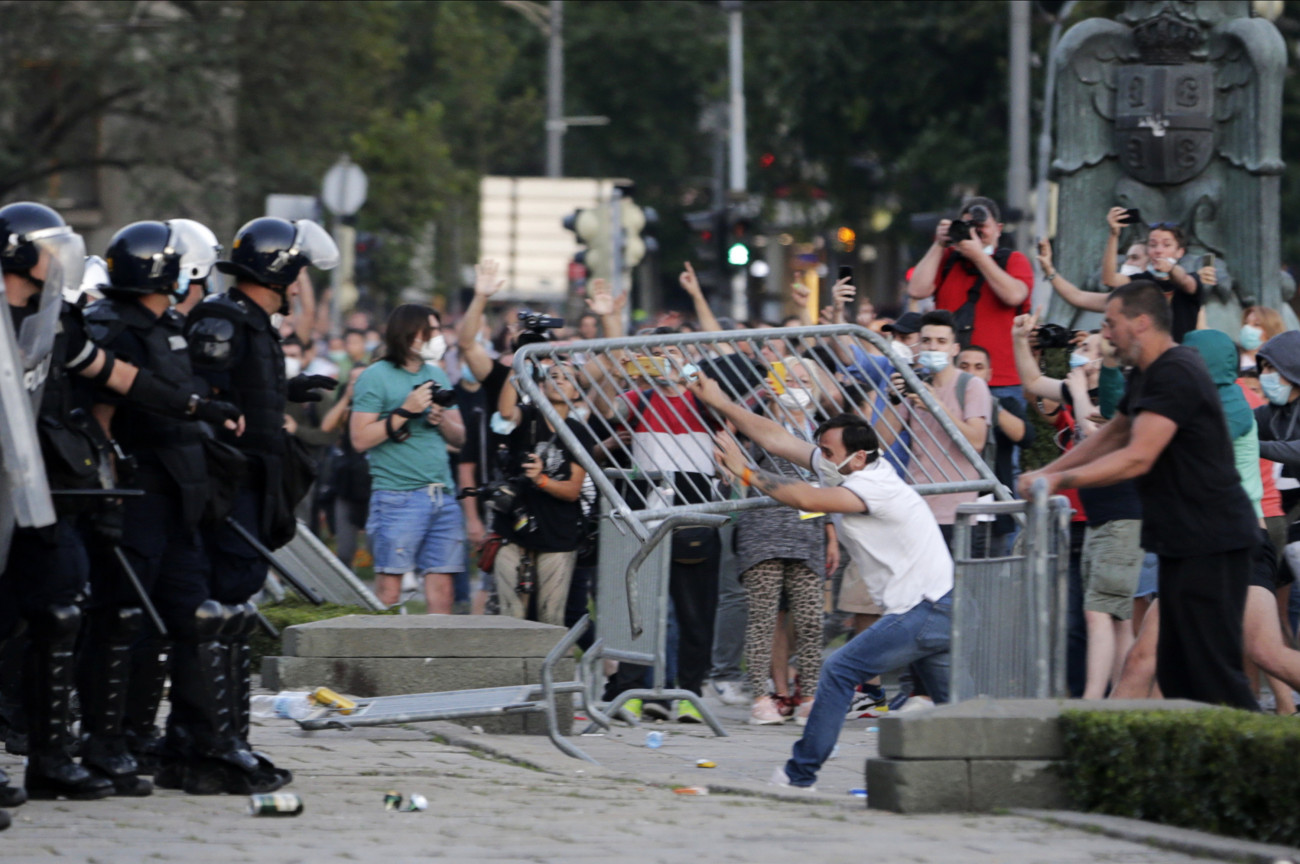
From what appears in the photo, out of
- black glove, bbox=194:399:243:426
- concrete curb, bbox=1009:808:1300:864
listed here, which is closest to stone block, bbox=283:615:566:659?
black glove, bbox=194:399:243:426

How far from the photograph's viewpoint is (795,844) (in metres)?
6.37

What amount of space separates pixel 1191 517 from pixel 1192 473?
14cm

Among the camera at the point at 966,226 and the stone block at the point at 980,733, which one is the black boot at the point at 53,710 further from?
the camera at the point at 966,226

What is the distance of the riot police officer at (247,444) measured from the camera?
747cm

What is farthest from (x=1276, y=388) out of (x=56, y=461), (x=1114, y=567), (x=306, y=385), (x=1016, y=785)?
(x=56, y=461)

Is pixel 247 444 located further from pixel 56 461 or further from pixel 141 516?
pixel 56 461

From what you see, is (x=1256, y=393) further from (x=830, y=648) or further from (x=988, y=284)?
(x=830, y=648)

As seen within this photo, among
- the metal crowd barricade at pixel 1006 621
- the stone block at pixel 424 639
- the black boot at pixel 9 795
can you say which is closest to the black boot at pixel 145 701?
the black boot at pixel 9 795

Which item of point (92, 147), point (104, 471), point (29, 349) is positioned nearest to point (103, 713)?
point (104, 471)

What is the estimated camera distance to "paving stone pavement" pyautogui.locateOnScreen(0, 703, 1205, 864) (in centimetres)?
621

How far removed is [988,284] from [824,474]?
137 inches

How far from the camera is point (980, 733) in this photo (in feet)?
22.7

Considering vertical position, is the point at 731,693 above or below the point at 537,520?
below

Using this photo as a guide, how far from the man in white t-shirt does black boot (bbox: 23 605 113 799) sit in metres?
2.45
